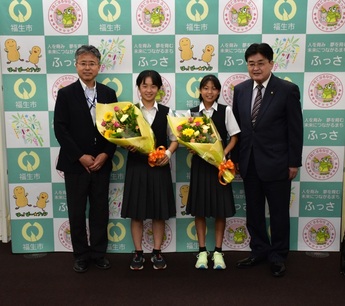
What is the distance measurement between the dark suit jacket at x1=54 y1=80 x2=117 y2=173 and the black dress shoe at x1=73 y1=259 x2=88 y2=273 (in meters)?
0.73

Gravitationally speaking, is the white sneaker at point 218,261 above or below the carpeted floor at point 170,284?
above

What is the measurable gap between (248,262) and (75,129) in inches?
67.4

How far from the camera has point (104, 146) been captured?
3.15m

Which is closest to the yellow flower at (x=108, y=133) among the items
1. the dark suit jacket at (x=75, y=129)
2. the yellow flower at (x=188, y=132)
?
the dark suit jacket at (x=75, y=129)

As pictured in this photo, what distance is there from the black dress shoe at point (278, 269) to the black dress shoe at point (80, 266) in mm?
1452

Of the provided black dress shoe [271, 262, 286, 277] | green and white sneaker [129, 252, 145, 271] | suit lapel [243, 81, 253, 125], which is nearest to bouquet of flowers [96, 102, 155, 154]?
suit lapel [243, 81, 253, 125]

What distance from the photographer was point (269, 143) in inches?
119

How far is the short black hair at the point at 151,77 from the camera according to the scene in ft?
10.0

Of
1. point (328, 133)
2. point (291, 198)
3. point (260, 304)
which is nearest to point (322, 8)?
point (328, 133)

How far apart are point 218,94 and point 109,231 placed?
1.50m

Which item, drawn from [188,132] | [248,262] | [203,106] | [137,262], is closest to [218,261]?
[248,262]

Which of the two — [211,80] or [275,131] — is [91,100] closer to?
[211,80]

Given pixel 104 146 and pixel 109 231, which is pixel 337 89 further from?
pixel 109 231

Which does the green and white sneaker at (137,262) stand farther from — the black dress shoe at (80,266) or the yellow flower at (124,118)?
the yellow flower at (124,118)
